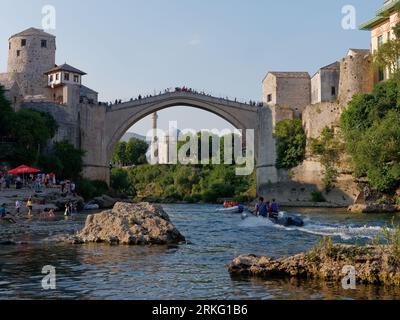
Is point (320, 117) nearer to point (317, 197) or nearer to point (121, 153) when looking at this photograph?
point (317, 197)

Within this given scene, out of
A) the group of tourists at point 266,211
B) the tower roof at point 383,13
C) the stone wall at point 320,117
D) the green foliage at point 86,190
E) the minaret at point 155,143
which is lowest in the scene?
the group of tourists at point 266,211

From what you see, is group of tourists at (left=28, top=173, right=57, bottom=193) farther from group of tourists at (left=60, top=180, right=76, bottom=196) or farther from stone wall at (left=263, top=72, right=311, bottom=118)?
stone wall at (left=263, top=72, right=311, bottom=118)

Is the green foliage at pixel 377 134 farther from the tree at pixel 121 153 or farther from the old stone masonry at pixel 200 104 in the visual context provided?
the tree at pixel 121 153

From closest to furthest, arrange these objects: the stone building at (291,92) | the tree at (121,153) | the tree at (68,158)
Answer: the tree at (68,158) → the stone building at (291,92) → the tree at (121,153)

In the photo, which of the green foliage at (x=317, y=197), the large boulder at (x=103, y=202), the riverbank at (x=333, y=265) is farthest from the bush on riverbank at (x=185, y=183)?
the riverbank at (x=333, y=265)

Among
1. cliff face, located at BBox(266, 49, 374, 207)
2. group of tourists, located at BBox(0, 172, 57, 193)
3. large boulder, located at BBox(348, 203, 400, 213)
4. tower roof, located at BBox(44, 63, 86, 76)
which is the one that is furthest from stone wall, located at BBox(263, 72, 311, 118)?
group of tourists, located at BBox(0, 172, 57, 193)

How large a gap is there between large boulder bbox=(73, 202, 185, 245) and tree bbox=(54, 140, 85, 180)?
24.3 m

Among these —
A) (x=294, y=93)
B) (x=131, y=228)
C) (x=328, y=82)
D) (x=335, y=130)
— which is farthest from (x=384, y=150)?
(x=131, y=228)

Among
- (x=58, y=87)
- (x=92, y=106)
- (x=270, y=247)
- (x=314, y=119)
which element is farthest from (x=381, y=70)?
(x=270, y=247)

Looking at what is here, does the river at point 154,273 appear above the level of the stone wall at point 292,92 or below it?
below

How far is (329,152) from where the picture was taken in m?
38.6

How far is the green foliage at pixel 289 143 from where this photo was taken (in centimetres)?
4112

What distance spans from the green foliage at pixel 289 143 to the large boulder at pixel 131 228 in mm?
28789

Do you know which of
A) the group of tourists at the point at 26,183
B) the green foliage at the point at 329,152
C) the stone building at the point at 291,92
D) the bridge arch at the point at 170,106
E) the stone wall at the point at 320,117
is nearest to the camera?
the group of tourists at the point at 26,183
